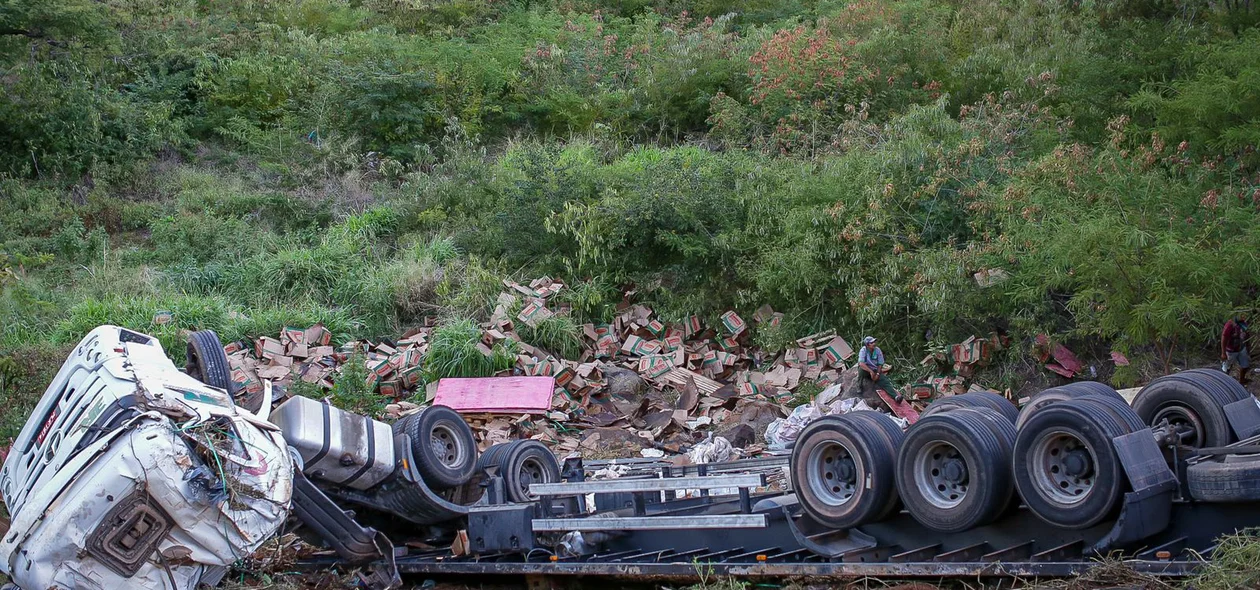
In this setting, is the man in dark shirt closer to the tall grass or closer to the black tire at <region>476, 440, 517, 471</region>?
the black tire at <region>476, 440, 517, 471</region>

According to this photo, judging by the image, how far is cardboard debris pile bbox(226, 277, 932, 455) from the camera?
13484mm

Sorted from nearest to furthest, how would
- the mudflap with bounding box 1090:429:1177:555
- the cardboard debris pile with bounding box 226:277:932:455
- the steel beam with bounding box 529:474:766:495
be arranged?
the mudflap with bounding box 1090:429:1177:555
the steel beam with bounding box 529:474:766:495
the cardboard debris pile with bounding box 226:277:932:455

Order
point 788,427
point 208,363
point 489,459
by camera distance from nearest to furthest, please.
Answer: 1. point 208,363
2. point 489,459
3. point 788,427

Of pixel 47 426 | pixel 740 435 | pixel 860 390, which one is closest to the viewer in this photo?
pixel 47 426

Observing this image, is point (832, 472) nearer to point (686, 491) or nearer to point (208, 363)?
point (686, 491)

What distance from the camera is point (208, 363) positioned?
6.86 meters

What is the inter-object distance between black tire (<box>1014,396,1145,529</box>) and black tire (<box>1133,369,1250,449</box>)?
0.87 m

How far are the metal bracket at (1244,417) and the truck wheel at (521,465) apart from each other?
439 centimetres

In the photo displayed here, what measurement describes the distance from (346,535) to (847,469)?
3035 millimetres

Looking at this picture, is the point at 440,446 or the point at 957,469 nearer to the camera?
the point at 957,469

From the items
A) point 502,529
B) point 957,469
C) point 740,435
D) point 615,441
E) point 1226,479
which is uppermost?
point 1226,479

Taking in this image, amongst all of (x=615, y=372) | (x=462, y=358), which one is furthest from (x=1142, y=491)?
(x=462, y=358)

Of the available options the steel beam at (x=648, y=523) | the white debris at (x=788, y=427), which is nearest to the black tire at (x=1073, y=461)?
the steel beam at (x=648, y=523)

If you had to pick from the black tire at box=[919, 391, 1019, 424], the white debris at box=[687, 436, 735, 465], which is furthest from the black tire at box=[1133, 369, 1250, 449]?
the white debris at box=[687, 436, 735, 465]
